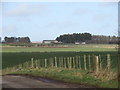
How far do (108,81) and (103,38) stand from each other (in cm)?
18165

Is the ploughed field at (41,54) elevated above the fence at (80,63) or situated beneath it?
situated beneath

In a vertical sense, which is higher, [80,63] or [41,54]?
[80,63]

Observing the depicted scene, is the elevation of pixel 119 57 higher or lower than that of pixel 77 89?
higher

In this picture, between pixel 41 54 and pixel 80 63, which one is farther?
pixel 41 54

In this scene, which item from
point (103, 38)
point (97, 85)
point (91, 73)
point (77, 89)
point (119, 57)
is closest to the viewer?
point (77, 89)

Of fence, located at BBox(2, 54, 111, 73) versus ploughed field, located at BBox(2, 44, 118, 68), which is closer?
fence, located at BBox(2, 54, 111, 73)

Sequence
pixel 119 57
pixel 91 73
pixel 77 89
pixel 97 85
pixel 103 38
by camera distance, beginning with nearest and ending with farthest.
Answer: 1. pixel 77 89
2. pixel 97 85
3. pixel 119 57
4. pixel 91 73
5. pixel 103 38

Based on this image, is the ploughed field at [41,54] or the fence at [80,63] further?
the ploughed field at [41,54]

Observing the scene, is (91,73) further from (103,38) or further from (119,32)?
(103,38)

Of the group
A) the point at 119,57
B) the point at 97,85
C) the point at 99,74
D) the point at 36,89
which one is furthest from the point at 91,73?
the point at 36,89

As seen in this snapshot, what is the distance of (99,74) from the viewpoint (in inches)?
778

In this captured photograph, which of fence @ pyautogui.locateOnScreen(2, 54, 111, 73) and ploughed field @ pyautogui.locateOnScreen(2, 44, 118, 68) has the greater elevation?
fence @ pyautogui.locateOnScreen(2, 54, 111, 73)

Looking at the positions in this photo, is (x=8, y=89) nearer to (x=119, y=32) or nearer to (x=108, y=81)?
(x=108, y=81)

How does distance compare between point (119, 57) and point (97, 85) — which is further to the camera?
point (119, 57)
